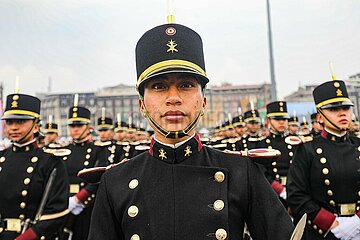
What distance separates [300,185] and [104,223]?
10.1ft

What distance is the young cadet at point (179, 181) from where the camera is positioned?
1888 millimetres

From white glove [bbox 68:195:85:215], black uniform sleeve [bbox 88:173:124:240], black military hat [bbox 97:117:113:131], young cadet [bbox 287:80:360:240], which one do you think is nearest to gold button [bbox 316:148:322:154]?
young cadet [bbox 287:80:360:240]

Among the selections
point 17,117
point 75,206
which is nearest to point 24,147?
point 17,117

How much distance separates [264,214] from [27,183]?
3.27 meters

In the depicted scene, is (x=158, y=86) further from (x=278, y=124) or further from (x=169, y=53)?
(x=278, y=124)

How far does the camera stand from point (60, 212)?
421cm

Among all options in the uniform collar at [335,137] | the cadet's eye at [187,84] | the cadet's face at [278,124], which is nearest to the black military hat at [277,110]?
the cadet's face at [278,124]

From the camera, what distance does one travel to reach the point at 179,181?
1.99 m

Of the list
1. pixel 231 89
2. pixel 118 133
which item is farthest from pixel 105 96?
pixel 118 133

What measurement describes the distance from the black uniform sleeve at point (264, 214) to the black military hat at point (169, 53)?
2.21 ft

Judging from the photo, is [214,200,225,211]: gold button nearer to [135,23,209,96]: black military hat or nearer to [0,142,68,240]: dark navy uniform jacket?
[135,23,209,96]: black military hat

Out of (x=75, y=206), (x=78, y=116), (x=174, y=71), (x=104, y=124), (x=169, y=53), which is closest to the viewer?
(x=174, y=71)

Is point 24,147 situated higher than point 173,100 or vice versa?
point 173,100

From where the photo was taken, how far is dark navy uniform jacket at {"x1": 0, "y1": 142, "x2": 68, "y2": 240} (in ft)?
13.5
